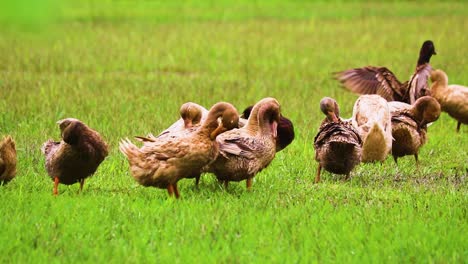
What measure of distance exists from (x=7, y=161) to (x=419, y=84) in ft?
18.9

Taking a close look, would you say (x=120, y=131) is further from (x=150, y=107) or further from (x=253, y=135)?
(x=253, y=135)

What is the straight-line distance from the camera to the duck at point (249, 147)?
847 cm

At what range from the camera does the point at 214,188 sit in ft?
29.5

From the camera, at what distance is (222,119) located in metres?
8.26

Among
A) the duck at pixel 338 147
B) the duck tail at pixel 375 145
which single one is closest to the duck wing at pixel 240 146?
the duck at pixel 338 147

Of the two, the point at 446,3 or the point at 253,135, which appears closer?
the point at 253,135

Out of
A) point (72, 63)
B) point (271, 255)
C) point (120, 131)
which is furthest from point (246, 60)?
point (271, 255)

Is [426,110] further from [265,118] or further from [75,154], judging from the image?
[75,154]

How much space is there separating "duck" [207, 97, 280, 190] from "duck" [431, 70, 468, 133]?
4213 mm

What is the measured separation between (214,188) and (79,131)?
1551mm

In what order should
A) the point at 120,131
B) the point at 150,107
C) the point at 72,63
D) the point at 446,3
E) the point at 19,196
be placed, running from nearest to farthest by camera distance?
the point at 19,196 < the point at 120,131 < the point at 150,107 < the point at 72,63 < the point at 446,3

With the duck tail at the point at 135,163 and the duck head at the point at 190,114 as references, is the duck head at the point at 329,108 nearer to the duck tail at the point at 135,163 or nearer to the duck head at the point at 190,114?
the duck head at the point at 190,114

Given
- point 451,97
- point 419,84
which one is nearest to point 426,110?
point 419,84

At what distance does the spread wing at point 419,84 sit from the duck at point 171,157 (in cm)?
434
